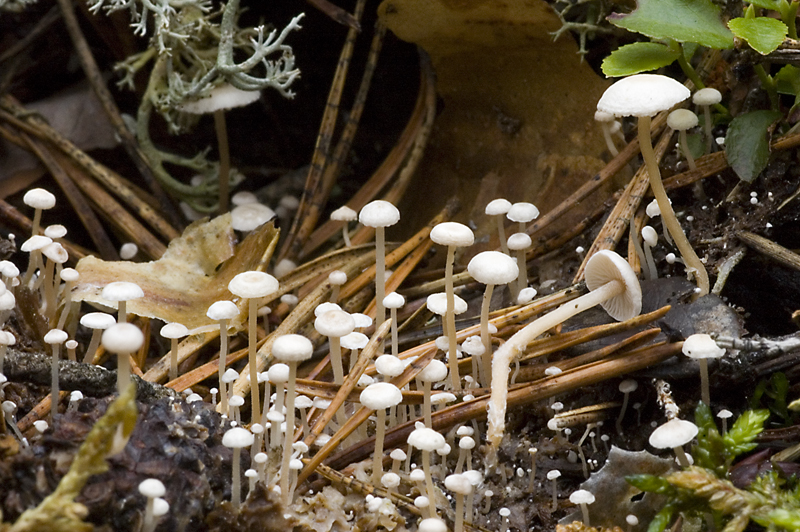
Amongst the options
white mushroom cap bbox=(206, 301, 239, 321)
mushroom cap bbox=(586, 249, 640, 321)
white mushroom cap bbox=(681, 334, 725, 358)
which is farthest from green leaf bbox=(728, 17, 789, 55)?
white mushroom cap bbox=(206, 301, 239, 321)

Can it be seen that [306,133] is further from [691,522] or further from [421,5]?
[691,522]

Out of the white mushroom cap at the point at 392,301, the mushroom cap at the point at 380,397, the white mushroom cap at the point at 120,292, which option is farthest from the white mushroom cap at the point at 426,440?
the white mushroom cap at the point at 120,292

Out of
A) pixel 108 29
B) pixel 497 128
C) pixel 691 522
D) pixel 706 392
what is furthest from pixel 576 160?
pixel 108 29

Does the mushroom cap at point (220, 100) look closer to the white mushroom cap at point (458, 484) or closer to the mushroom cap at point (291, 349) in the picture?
the mushroom cap at point (291, 349)

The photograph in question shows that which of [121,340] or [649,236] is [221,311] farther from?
[649,236]

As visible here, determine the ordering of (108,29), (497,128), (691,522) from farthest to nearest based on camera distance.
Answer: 1. (108,29)
2. (497,128)
3. (691,522)
